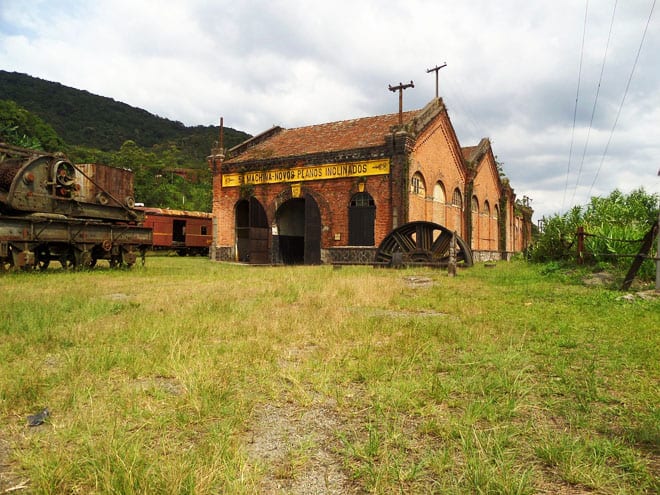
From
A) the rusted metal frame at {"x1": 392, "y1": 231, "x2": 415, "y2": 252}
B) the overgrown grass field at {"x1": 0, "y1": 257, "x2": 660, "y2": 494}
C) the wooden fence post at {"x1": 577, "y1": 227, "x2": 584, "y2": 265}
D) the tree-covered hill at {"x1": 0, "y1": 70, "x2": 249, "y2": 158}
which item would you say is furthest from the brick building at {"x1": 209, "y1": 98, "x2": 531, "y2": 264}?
the tree-covered hill at {"x1": 0, "y1": 70, "x2": 249, "y2": 158}

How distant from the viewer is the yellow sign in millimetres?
18500

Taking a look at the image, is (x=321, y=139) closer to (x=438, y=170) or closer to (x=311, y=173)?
(x=311, y=173)

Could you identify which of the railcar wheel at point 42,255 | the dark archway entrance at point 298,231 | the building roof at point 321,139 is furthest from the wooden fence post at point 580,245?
the railcar wheel at point 42,255

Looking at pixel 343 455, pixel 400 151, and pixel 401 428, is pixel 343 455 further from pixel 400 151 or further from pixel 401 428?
pixel 400 151

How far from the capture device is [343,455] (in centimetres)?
213

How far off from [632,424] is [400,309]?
414 centimetres

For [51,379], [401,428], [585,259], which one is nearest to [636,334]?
[401,428]

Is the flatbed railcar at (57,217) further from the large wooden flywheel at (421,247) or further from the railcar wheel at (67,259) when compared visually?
the large wooden flywheel at (421,247)

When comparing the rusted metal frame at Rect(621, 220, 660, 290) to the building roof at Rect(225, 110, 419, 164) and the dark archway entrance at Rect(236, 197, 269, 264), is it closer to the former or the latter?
the building roof at Rect(225, 110, 419, 164)

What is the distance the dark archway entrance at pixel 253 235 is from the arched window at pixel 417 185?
741 cm

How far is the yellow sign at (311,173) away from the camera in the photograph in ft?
60.7

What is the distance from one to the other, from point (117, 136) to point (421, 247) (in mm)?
75412

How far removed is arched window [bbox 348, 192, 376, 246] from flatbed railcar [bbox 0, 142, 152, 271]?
832cm

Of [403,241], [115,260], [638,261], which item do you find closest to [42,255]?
[115,260]
